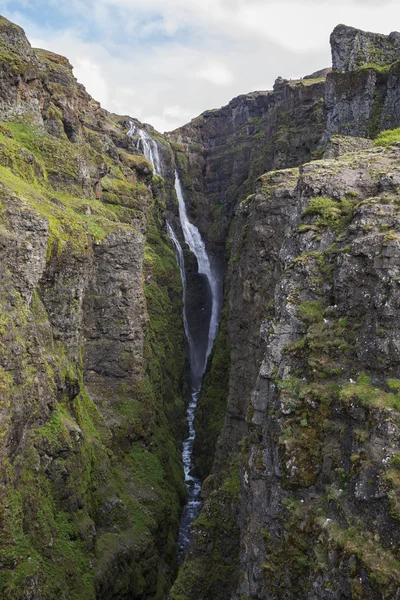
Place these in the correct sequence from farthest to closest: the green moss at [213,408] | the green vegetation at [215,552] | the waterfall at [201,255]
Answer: the waterfall at [201,255] → the green moss at [213,408] → the green vegetation at [215,552]

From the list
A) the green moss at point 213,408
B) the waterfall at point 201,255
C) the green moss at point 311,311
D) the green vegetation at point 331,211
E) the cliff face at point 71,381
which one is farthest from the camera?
the waterfall at point 201,255

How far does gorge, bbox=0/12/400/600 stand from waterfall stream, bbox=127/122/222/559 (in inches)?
12.0

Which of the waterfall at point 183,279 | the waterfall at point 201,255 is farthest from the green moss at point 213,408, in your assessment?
the waterfall at point 201,255

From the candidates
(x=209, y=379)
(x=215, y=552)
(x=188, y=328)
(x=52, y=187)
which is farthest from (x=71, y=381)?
(x=188, y=328)

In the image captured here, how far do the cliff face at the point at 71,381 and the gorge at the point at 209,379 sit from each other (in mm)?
130

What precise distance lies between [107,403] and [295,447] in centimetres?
2433

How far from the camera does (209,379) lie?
49.2 m

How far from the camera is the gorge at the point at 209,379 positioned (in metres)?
12.8

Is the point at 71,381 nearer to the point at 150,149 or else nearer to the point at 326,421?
the point at 326,421

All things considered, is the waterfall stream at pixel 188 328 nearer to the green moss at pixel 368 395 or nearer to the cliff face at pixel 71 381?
the cliff face at pixel 71 381

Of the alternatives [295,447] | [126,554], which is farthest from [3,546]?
[295,447]

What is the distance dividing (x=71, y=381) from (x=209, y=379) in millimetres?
23295

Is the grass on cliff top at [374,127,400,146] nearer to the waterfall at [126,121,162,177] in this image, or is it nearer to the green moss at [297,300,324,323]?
the green moss at [297,300,324,323]

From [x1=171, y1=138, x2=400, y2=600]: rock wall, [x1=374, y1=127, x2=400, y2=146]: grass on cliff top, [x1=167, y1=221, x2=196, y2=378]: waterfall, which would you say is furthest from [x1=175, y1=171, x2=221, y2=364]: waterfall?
[x1=171, y1=138, x2=400, y2=600]: rock wall
